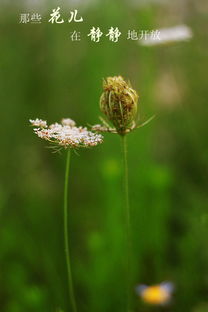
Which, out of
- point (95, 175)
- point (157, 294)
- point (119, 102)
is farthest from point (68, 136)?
point (95, 175)

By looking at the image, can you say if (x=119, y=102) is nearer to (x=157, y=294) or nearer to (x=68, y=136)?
(x=68, y=136)

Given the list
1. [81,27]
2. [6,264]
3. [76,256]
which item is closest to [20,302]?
[6,264]

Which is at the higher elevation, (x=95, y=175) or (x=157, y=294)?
(x=95, y=175)

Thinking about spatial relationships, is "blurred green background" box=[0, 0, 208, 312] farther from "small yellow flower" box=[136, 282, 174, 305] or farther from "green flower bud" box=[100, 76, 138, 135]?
"green flower bud" box=[100, 76, 138, 135]

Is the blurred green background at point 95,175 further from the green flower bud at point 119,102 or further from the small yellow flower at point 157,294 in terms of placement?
the green flower bud at point 119,102

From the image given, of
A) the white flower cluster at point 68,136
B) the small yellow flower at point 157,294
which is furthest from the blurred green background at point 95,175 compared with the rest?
the white flower cluster at point 68,136

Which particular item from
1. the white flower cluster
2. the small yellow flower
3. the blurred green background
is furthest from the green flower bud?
the small yellow flower
